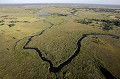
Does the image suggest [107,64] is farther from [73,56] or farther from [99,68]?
[73,56]

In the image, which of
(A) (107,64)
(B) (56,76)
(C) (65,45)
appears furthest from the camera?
(C) (65,45)

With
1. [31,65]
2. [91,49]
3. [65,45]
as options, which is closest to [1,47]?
[31,65]

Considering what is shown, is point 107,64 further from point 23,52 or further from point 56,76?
point 23,52

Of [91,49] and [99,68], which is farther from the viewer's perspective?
[91,49]

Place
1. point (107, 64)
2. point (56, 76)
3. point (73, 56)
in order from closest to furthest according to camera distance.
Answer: point (56, 76), point (107, 64), point (73, 56)

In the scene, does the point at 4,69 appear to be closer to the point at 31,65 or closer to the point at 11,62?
the point at 11,62

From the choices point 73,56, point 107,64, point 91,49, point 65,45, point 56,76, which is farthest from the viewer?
point 65,45

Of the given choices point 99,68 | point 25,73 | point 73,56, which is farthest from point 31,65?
point 99,68

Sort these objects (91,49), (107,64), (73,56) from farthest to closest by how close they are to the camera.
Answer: (91,49)
(73,56)
(107,64)

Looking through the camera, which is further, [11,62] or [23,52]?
[23,52]
